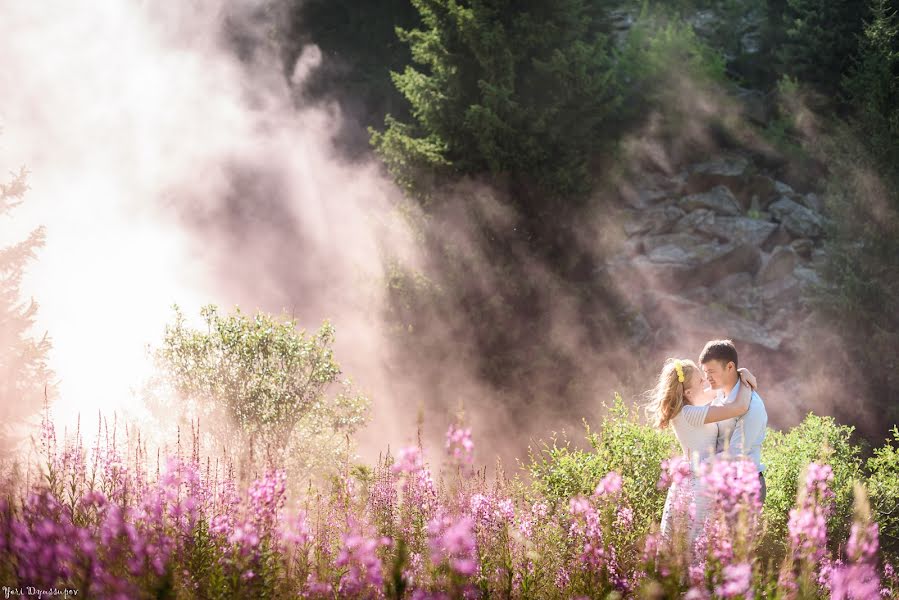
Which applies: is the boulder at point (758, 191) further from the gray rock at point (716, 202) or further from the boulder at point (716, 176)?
the gray rock at point (716, 202)

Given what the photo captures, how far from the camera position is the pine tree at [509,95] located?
14531mm

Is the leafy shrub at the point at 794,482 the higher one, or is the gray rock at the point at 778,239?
the gray rock at the point at 778,239

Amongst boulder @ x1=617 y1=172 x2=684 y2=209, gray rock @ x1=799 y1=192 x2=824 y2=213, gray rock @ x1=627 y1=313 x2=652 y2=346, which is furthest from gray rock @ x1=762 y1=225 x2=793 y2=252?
gray rock @ x1=627 y1=313 x2=652 y2=346

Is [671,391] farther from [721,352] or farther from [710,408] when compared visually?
[721,352]

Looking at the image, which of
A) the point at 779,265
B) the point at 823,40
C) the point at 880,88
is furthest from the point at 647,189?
the point at 823,40

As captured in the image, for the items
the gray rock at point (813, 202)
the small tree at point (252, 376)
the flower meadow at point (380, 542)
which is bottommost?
the flower meadow at point (380, 542)

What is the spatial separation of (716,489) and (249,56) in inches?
853

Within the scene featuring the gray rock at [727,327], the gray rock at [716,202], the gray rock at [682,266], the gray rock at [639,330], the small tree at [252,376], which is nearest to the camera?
the small tree at [252,376]

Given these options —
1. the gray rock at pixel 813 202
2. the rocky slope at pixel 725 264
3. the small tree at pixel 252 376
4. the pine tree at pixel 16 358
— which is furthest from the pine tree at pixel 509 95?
the pine tree at pixel 16 358

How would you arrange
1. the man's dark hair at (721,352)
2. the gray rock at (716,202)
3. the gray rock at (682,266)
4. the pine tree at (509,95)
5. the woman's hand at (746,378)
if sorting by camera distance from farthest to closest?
the gray rock at (716,202) < the gray rock at (682,266) < the pine tree at (509,95) < the man's dark hair at (721,352) < the woman's hand at (746,378)

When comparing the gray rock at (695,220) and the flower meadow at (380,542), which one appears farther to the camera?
the gray rock at (695,220)

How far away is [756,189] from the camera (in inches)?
643

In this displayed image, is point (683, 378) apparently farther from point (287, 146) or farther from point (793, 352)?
point (287, 146)
